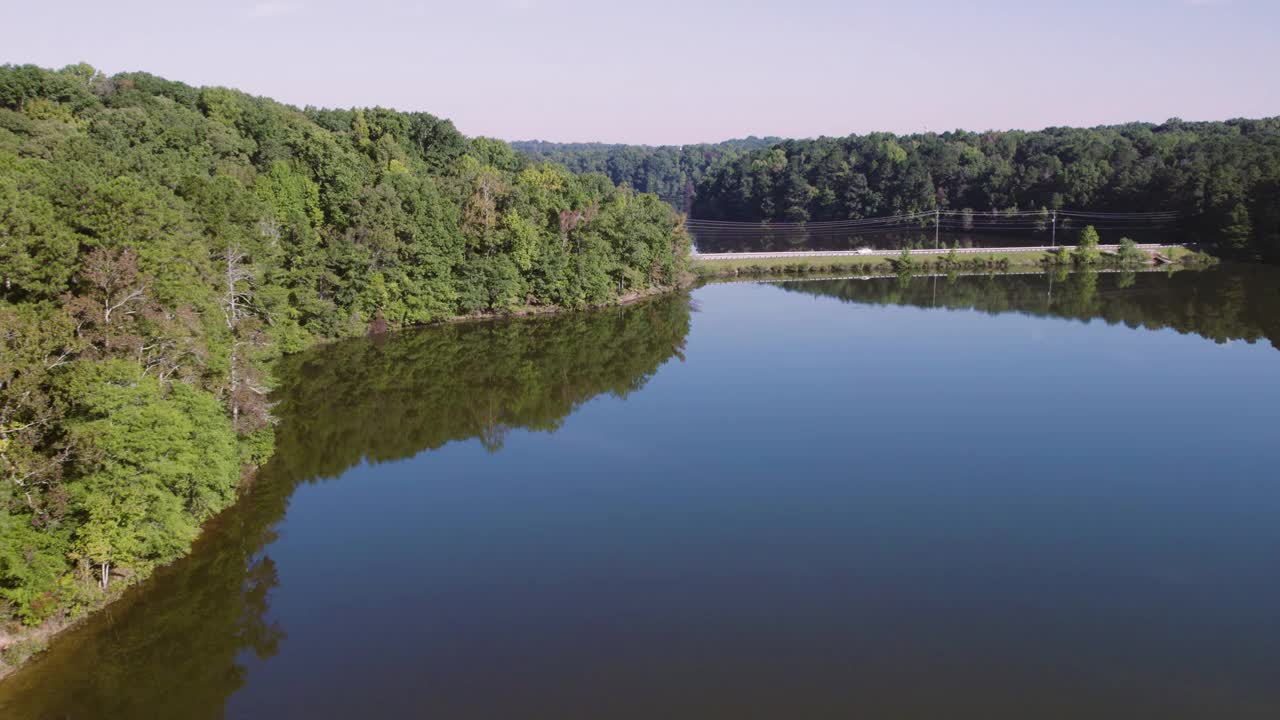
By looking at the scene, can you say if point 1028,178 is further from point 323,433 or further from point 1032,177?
point 323,433

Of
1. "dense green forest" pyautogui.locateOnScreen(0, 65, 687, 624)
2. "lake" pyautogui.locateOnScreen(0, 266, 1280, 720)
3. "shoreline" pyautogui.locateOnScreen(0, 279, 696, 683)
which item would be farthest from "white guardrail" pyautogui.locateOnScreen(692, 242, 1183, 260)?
"shoreline" pyautogui.locateOnScreen(0, 279, 696, 683)

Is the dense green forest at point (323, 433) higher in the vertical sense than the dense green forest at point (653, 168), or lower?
lower

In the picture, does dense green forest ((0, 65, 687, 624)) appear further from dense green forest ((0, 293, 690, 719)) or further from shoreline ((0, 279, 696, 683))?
dense green forest ((0, 293, 690, 719))

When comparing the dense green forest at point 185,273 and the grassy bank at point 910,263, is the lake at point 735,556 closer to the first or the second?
the dense green forest at point 185,273

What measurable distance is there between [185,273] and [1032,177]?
10759 cm

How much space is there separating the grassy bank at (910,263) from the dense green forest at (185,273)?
44.8 feet

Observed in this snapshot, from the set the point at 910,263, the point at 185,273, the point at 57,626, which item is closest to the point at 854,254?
the point at 910,263

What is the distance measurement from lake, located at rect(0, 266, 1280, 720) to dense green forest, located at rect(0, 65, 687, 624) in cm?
220

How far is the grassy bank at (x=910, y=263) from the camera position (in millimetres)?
84812

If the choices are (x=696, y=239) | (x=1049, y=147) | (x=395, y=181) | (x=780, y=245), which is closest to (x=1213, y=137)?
(x=1049, y=147)

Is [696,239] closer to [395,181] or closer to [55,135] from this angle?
[395,181]

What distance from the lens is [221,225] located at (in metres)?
32.5

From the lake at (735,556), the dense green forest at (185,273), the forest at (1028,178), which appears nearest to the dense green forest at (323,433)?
the lake at (735,556)

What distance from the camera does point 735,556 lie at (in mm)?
22766
